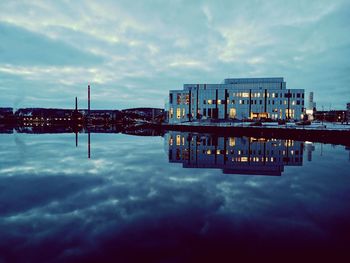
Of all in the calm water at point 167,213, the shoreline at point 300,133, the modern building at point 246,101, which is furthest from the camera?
the modern building at point 246,101

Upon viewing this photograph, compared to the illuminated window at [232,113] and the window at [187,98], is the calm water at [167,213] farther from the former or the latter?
the window at [187,98]

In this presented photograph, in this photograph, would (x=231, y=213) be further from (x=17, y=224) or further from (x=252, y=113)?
(x=252, y=113)

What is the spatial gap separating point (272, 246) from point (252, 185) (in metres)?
7.96

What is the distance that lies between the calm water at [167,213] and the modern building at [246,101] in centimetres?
9660

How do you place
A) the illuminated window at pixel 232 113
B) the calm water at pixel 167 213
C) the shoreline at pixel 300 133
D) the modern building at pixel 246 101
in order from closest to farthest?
the calm water at pixel 167 213 < the shoreline at pixel 300 133 < the modern building at pixel 246 101 < the illuminated window at pixel 232 113

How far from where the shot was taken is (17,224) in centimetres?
1030

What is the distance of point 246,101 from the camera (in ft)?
381

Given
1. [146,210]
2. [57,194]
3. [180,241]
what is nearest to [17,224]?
[57,194]

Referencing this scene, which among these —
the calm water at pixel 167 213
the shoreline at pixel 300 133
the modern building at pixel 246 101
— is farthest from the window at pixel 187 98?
the calm water at pixel 167 213

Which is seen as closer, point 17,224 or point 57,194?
point 17,224

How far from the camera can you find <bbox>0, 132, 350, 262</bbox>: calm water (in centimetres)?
852

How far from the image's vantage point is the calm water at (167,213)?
8516 millimetres

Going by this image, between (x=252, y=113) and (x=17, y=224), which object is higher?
(x=252, y=113)

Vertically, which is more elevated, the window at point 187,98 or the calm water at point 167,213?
the window at point 187,98
